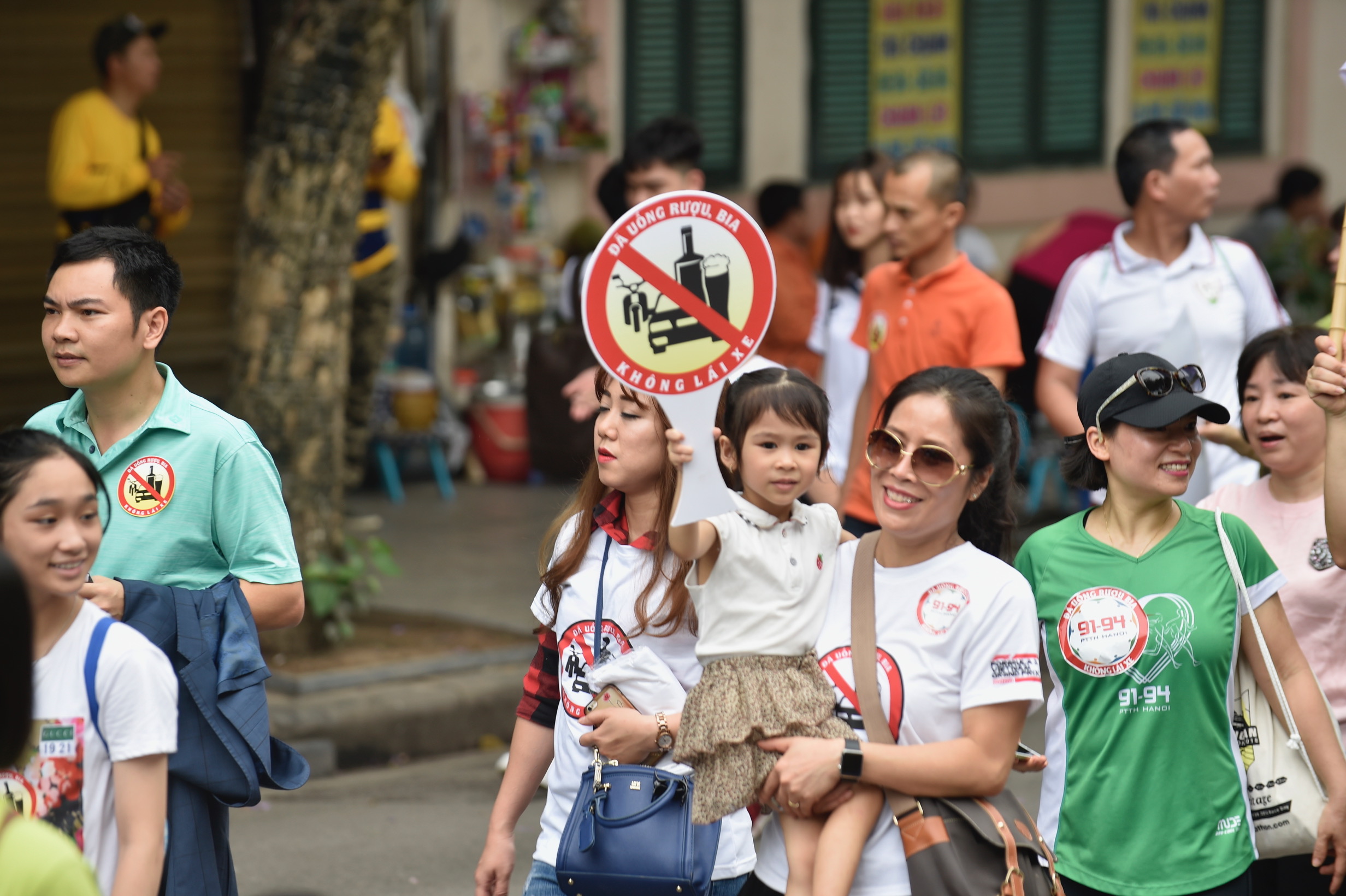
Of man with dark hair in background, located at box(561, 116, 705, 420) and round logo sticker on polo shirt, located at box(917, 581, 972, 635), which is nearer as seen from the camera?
round logo sticker on polo shirt, located at box(917, 581, 972, 635)

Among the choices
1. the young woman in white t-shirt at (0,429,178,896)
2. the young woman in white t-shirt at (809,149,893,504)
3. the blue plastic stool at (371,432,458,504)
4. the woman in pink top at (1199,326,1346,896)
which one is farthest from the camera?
the blue plastic stool at (371,432,458,504)

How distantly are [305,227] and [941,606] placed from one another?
4.22 m

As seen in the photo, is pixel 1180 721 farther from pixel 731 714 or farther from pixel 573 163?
pixel 573 163

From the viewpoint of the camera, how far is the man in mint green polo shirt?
3.01 meters

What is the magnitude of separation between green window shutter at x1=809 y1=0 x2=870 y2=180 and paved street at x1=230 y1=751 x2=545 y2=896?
6.63 m

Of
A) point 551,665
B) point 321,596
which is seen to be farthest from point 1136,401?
point 321,596

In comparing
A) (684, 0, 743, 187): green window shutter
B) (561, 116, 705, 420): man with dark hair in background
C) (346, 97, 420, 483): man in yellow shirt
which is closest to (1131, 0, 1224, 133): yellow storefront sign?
(684, 0, 743, 187): green window shutter

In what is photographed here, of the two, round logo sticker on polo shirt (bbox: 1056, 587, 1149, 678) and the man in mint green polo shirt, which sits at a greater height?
the man in mint green polo shirt

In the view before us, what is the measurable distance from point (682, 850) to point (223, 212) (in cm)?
821

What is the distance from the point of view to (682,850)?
288 centimetres

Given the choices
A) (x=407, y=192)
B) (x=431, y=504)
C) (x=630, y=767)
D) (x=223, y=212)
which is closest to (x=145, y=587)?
(x=630, y=767)

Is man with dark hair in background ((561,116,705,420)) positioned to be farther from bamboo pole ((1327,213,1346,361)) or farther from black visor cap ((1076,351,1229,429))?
bamboo pole ((1327,213,1346,361))

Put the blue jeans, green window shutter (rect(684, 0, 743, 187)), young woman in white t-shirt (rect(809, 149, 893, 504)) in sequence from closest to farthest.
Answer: the blue jeans, young woman in white t-shirt (rect(809, 149, 893, 504)), green window shutter (rect(684, 0, 743, 187))

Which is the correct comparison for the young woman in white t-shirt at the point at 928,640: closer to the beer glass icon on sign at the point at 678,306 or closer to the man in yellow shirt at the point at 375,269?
the beer glass icon on sign at the point at 678,306
